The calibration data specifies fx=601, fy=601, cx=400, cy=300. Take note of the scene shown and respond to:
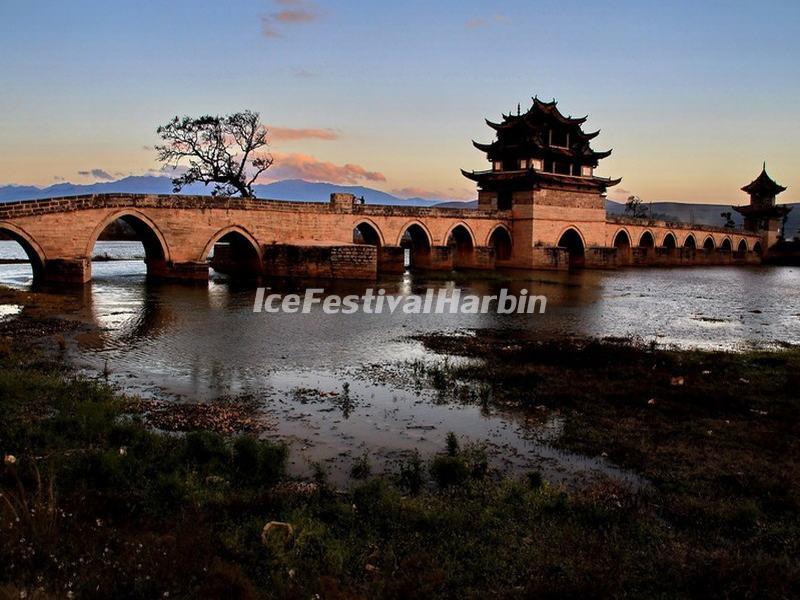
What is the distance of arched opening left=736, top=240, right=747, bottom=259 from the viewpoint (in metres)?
70.9

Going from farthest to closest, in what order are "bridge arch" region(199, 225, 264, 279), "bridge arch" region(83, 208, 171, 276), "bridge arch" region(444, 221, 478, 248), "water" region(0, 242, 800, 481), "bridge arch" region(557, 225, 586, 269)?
"bridge arch" region(557, 225, 586, 269), "bridge arch" region(444, 221, 478, 248), "bridge arch" region(199, 225, 264, 279), "bridge arch" region(83, 208, 171, 276), "water" region(0, 242, 800, 481)

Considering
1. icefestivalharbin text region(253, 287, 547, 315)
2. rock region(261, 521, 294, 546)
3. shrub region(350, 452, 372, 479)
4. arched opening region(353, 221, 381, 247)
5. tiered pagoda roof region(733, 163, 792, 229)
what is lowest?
shrub region(350, 452, 372, 479)

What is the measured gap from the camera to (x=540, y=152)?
44.2 metres

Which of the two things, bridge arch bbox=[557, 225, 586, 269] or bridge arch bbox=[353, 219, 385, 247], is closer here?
bridge arch bbox=[353, 219, 385, 247]

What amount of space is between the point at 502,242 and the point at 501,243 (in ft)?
0.35

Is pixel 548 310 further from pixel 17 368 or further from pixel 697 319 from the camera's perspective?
pixel 17 368

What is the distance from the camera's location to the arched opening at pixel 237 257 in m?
31.8

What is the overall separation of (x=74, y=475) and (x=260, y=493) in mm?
1802

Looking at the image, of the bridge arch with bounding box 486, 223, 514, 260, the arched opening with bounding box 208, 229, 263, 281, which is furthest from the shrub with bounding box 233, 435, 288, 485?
the bridge arch with bounding box 486, 223, 514, 260

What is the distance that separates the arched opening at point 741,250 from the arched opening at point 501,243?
40462 millimetres

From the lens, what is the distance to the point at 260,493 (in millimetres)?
5617

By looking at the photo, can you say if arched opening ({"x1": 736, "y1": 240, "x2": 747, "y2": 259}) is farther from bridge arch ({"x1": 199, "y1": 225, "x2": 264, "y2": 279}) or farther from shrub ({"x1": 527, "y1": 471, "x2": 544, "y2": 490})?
shrub ({"x1": 527, "y1": 471, "x2": 544, "y2": 490})

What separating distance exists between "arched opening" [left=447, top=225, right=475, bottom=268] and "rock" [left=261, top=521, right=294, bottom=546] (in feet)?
122

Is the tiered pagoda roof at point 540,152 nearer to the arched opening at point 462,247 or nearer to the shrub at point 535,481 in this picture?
the arched opening at point 462,247
